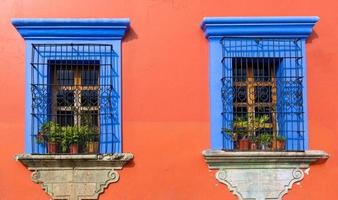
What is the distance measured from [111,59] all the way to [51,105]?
94 centimetres

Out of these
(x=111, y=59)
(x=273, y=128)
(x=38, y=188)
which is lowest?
(x=38, y=188)

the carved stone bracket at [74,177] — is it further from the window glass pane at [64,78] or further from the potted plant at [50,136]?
the window glass pane at [64,78]

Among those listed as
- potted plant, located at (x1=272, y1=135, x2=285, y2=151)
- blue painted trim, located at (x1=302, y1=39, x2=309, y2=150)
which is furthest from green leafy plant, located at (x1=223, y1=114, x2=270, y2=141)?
Answer: blue painted trim, located at (x1=302, y1=39, x2=309, y2=150)

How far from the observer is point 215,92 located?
756 cm

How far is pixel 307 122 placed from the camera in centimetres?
762

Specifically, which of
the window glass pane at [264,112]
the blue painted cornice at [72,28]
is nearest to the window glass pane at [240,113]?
the window glass pane at [264,112]

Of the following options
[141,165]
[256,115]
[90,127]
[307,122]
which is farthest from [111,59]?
[307,122]

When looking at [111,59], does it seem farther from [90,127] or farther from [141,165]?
[141,165]

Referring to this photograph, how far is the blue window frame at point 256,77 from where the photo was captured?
297 inches

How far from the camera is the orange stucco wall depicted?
7441 millimetres

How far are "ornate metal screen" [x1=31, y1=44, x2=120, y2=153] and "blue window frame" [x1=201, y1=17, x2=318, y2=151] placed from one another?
49.4 inches

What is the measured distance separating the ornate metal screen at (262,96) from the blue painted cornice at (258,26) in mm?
86

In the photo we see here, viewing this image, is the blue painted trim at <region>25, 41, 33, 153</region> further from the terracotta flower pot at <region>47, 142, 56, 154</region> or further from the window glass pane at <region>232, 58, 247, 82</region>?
the window glass pane at <region>232, 58, 247, 82</region>

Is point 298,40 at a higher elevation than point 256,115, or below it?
higher
